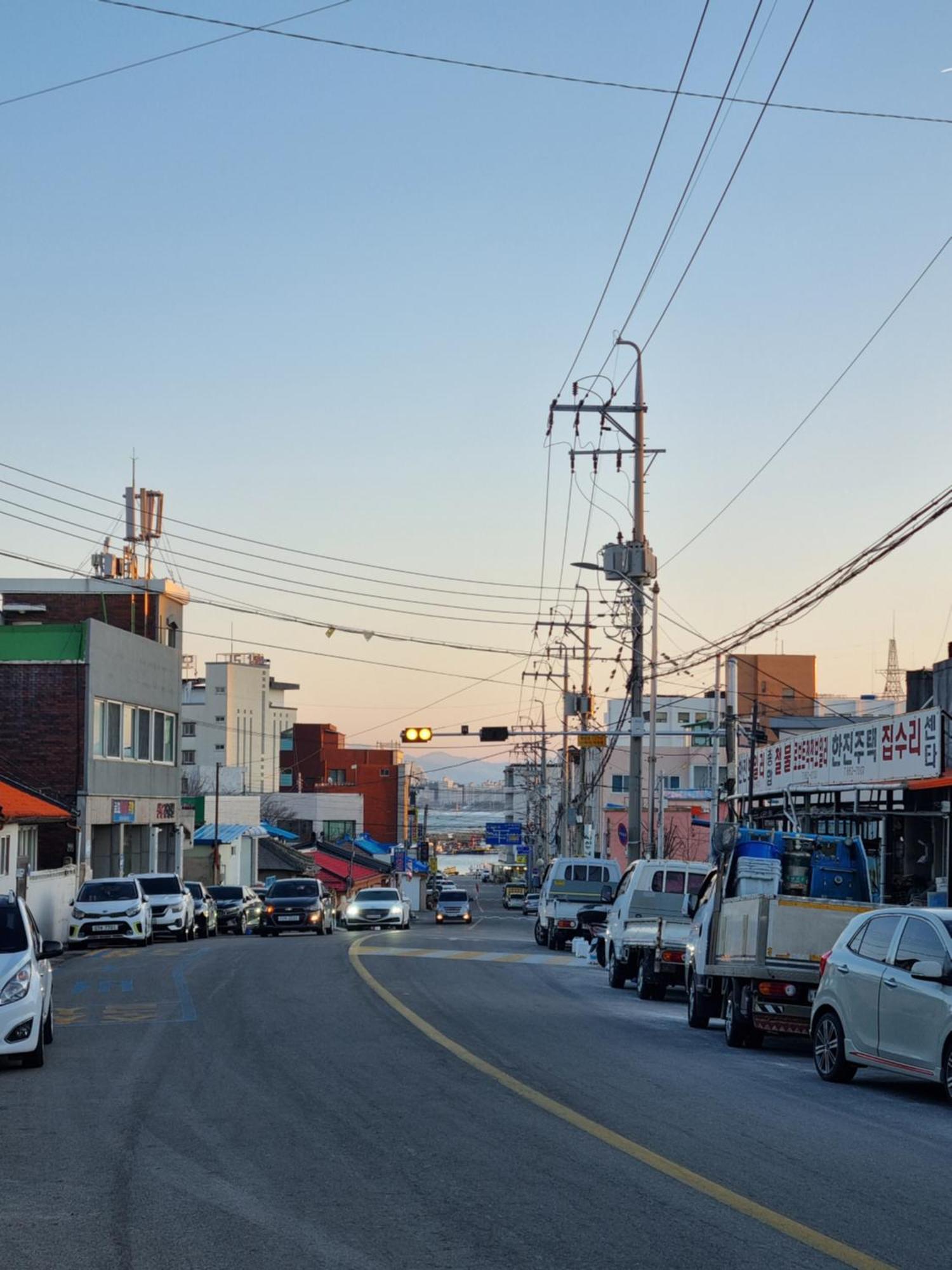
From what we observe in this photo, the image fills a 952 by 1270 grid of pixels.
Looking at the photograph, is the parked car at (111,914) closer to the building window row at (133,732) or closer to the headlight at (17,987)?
the building window row at (133,732)

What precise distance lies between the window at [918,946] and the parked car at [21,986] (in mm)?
7679

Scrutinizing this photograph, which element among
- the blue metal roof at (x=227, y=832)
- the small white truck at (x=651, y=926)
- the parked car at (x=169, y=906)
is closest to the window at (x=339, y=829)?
the blue metal roof at (x=227, y=832)

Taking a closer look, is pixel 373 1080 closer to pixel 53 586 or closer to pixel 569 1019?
pixel 569 1019

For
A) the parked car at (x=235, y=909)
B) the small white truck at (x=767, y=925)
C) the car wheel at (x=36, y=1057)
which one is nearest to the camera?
→ the car wheel at (x=36, y=1057)

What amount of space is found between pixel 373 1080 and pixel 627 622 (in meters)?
34.5

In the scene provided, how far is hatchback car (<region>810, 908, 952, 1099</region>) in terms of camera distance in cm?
1302

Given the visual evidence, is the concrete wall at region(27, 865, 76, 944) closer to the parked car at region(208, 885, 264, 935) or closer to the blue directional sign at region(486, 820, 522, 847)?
the parked car at region(208, 885, 264, 935)

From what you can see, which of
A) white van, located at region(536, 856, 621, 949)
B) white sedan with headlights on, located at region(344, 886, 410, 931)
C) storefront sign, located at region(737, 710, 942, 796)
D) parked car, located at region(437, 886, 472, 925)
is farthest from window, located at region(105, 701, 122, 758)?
parked car, located at region(437, 886, 472, 925)

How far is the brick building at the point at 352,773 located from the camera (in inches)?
5802

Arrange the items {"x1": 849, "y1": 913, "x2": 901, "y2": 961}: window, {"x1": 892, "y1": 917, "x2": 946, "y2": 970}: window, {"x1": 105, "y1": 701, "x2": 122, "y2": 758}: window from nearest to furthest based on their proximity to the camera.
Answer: {"x1": 892, "y1": 917, "x2": 946, "y2": 970}: window, {"x1": 849, "y1": 913, "x2": 901, "y2": 961}: window, {"x1": 105, "y1": 701, "x2": 122, "y2": 758}: window

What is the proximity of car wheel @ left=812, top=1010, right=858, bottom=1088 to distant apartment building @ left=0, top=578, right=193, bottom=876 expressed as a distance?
34208 millimetres

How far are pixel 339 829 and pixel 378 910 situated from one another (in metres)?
78.4

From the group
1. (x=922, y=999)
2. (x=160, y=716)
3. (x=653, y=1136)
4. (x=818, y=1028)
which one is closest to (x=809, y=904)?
(x=818, y=1028)

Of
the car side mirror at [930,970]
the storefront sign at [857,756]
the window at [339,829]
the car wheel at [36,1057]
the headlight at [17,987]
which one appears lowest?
the window at [339,829]
